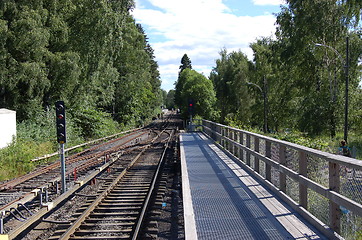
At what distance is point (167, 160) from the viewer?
17844 millimetres

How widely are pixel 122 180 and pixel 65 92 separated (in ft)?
43.0

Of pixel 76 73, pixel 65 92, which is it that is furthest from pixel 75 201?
pixel 65 92

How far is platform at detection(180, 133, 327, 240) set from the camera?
5.27 metres

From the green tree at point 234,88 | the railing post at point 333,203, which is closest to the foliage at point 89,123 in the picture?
the green tree at point 234,88

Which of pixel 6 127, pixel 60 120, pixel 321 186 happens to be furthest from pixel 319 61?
pixel 321 186

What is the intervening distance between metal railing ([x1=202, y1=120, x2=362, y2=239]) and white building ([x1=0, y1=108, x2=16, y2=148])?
1218cm

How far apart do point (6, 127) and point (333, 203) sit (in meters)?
15.0

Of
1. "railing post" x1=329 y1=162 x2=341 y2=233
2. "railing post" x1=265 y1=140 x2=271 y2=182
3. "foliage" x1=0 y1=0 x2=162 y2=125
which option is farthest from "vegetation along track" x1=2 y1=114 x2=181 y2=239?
"foliage" x1=0 y1=0 x2=162 y2=125

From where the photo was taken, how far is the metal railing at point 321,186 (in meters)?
4.58

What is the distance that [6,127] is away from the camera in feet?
53.4

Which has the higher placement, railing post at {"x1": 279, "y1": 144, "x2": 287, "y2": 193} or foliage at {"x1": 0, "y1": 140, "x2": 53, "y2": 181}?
railing post at {"x1": 279, "y1": 144, "x2": 287, "y2": 193}

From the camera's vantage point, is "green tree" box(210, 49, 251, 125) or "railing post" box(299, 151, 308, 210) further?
"green tree" box(210, 49, 251, 125)

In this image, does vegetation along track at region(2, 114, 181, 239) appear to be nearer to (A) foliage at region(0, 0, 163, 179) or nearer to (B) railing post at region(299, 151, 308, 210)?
(B) railing post at region(299, 151, 308, 210)

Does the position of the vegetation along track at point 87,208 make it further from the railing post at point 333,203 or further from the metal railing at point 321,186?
the railing post at point 333,203
